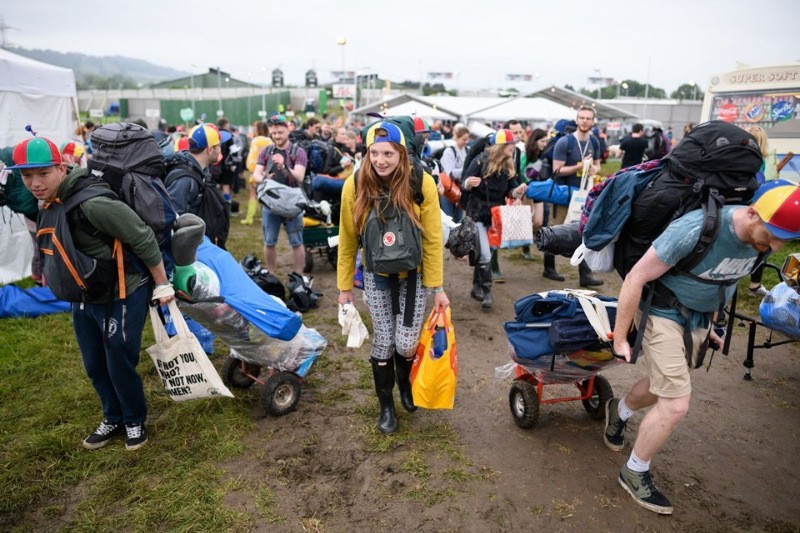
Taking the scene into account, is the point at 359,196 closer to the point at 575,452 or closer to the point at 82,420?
the point at 575,452

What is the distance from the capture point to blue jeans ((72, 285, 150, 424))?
3211mm

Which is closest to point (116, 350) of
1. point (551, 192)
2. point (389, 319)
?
point (389, 319)

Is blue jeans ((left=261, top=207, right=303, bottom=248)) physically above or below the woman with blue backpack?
below

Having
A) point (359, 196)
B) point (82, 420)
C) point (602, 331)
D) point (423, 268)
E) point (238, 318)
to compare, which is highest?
point (359, 196)

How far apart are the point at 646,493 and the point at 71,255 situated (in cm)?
344

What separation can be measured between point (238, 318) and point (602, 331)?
2.36m

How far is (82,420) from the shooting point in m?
3.82

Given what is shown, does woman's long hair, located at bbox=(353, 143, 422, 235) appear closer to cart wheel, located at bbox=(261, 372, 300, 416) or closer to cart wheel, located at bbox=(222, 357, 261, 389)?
cart wheel, located at bbox=(261, 372, 300, 416)

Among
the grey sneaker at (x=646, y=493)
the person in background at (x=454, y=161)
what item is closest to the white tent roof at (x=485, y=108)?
the person in background at (x=454, y=161)

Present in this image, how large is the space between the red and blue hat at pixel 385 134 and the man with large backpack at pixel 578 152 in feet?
13.9

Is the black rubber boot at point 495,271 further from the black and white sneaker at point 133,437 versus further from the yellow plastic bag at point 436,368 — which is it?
the black and white sneaker at point 133,437

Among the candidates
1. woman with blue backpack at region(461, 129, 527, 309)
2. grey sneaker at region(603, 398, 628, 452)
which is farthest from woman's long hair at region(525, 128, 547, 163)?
grey sneaker at region(603, 398, 628, 452)

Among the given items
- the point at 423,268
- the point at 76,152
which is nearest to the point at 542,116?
the point at 76,152

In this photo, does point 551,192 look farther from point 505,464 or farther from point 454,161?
point 505,464
